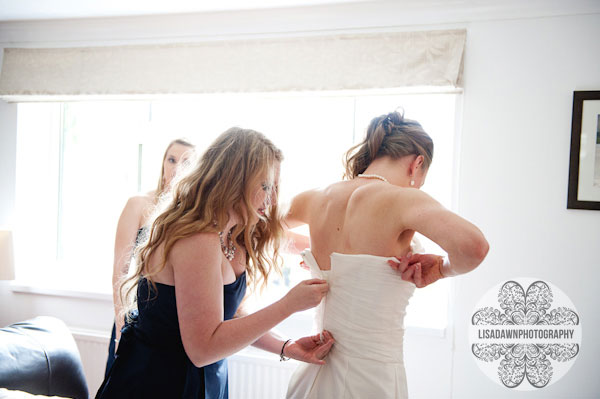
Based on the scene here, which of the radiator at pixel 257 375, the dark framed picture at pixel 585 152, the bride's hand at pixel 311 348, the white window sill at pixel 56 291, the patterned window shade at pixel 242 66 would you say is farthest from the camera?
the white window sill at pixel 56 291

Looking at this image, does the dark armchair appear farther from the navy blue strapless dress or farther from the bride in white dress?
the bride in white dress

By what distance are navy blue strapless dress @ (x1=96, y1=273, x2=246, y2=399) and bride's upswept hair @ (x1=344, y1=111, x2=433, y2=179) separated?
2.11 feet

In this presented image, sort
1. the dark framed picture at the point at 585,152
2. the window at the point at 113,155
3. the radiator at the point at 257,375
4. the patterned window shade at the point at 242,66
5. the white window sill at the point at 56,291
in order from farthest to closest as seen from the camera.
Result: 1. the white window sill at the point at 56,291
2. the window at the point at 113,155
3. the radiator at the point at 257,375
4. the patterned window shade at the point at 242,66
5. the dark framed picture at the point at 585,152

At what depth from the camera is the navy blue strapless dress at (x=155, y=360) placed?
4.01ft

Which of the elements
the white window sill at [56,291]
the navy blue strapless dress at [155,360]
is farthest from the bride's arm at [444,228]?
the white window sill at [56,291]

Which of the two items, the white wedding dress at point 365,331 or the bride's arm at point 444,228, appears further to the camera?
the white wedding dress at point 365,331

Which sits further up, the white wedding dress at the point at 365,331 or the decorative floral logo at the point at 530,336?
the white wedding dress at the point at 365,331

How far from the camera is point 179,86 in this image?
107 inches

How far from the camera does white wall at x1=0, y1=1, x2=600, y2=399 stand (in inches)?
85.1

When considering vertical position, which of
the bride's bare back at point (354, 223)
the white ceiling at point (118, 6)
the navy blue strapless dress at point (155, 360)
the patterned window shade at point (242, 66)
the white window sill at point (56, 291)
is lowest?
the white window sill at point (56, 291)

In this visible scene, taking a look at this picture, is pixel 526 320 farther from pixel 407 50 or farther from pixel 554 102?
pixel 407 50

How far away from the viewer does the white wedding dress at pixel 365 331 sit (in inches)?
49.8

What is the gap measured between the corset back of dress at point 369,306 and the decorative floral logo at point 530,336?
3.92ft

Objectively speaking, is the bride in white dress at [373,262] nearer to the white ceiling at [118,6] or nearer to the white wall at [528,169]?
the white wall at [528,169]
